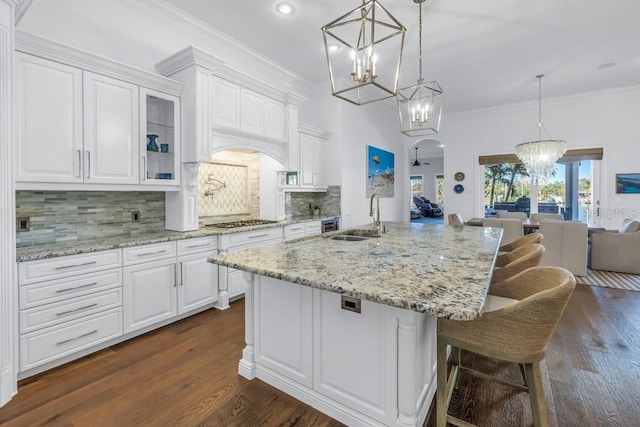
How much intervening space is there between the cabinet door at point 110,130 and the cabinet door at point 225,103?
74 centimetres

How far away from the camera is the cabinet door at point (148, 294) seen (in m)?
2.59

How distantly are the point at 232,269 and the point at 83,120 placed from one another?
1942 mm

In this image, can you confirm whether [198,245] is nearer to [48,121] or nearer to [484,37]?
[48,121]

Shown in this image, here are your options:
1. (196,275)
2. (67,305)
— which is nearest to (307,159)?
(196,275)

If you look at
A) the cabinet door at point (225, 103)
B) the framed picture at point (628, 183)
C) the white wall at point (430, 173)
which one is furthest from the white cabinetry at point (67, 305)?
the white wall at point (430, 173)

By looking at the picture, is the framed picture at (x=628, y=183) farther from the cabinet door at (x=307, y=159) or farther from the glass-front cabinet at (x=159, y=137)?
the glass-front cabinet at (x=159, y=137)

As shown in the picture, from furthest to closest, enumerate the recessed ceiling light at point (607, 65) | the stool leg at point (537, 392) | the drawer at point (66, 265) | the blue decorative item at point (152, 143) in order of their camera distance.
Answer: the recessed ceiling light at point (607, 65) < the blue decorative item at point (152, 143) < the drawer at point (66, 265) < the stool leg at point (537, 392)

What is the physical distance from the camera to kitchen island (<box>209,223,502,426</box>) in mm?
1340

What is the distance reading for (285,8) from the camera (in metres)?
3.19

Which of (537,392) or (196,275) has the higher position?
(196,275)

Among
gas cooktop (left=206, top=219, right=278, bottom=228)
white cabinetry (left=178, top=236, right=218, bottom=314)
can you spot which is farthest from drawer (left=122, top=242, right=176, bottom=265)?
gas cooktop (left=206, top=219, right=278, bottom=228)

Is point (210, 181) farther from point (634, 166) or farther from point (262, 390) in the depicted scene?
point (634, 166)

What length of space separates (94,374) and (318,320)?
5.52 ft

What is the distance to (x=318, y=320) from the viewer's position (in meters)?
1.74
